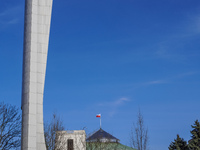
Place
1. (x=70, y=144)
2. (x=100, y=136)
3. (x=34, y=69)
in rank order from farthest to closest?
1. (x=100, y=136)
2. (x=70, y=144)
3. (x=34, y=69)

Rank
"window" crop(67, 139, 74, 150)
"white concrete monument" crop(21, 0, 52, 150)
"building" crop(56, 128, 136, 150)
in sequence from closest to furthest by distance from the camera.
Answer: "white concrete monument" crop(21, 0, 52, 150) → "building" crop(56, 128, 136, 150) → "window" crop(67, 139, 74, 150)

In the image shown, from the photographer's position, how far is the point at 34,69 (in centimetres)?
1619

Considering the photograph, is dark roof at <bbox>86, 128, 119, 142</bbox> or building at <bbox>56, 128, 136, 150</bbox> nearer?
building at <bbox>56, 128, 136, 150</bbox>

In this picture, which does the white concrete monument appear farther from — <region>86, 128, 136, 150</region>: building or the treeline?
the treeline

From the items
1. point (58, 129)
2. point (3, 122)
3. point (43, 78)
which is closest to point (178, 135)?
point (58, 129)

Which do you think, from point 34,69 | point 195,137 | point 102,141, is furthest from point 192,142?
point 34,69

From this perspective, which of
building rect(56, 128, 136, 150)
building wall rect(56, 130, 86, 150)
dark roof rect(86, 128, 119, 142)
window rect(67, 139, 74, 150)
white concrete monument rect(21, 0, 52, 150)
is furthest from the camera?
dark roof rect(86, 128, 119, 142)

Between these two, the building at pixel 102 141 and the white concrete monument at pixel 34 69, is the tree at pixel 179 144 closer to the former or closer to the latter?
the building at pixel 102 141

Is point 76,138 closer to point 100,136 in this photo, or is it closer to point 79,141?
point 79,141

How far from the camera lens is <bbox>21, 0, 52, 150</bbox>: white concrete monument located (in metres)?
15.5

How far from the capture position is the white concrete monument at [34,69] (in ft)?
51.0

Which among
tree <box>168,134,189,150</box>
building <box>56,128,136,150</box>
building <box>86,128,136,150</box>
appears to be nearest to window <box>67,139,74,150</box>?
building <box>56,128,136,150</box>

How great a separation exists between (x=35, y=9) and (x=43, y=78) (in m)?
3.59

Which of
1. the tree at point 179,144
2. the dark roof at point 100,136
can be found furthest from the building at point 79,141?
the tree at point 179,144
